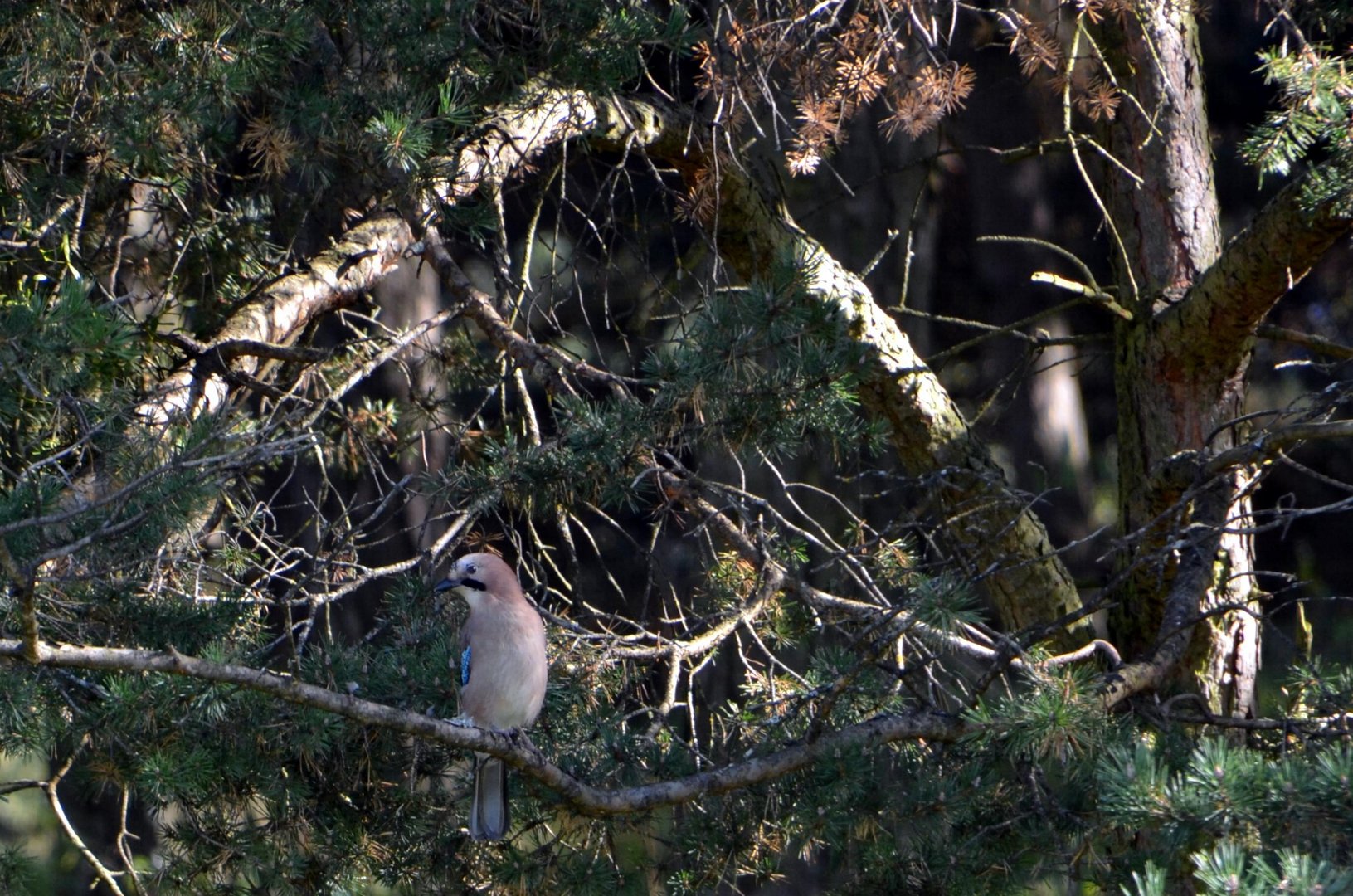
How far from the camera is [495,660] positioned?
388cm

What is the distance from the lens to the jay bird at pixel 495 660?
11.5 ft

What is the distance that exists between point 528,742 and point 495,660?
108cm

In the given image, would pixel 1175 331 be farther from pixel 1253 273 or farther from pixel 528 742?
pixel 528 742

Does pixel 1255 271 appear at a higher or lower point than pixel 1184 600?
higher

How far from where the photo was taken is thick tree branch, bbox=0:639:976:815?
2.10 m

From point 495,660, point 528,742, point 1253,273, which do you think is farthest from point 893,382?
point 528,742

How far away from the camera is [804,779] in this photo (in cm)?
306

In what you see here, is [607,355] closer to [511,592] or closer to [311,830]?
[511,592]

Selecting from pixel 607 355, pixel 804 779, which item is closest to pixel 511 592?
pixel 804 779

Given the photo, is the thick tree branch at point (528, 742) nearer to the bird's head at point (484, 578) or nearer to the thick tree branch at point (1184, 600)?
the thick tree branch at point (1184, 600)

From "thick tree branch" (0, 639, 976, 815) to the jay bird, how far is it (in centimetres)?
65

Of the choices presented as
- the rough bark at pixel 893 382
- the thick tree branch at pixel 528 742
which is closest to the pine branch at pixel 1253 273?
the rough bark at pixel 893 382

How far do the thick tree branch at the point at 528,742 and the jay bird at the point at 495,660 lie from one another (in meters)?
0.65

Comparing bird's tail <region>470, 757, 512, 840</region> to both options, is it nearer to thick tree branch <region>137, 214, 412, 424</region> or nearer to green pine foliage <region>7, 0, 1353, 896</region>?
green pine foliage <region>7, 0, 1353, 896</region>
